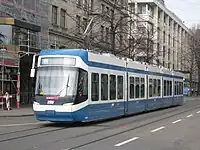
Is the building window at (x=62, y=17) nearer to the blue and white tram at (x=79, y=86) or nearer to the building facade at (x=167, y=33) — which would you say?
the blue and white tram at (x=79, y=86)

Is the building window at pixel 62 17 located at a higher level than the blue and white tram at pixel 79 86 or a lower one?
higher

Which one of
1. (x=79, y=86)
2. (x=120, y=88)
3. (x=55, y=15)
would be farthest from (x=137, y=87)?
(x=55, y=15)

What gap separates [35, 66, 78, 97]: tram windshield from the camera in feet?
56.3

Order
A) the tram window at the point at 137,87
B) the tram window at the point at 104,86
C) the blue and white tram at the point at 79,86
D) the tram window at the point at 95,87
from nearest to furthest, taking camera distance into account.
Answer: the blue and white tram at the point at 79,86
the tram window at the point at 95,87
the tram window at the point at 104,86
the tram window at the point at 137,87

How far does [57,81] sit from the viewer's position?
17344mm

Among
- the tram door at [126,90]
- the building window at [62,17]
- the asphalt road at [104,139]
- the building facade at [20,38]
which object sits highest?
the building window at [62,17]

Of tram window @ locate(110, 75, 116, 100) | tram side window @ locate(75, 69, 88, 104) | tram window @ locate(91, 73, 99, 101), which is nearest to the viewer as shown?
tram side window @ locate(75, 69, 88, 104)

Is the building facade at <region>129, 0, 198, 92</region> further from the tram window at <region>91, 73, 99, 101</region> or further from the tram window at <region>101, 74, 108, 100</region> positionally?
the tram window at <region>91, 73, 99, 101</region>

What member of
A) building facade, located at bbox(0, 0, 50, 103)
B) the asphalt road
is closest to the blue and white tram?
the asphalt road

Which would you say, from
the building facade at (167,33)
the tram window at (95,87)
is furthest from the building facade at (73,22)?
the building facade at (167,33)

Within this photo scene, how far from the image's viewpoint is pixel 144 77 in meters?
26.6

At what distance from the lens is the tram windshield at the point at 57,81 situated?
17.2m

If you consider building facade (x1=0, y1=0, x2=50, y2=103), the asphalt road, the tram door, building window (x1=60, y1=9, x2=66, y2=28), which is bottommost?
the asphalt road

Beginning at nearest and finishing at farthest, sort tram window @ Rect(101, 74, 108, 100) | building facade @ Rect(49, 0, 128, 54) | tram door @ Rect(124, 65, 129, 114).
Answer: tram window @ Rect(101, 74, 108, 100)
tram door @ Rect(124, 65, 129, 114)
building facade @ Rect(49, 0, 128, 54)
